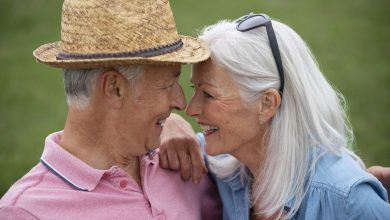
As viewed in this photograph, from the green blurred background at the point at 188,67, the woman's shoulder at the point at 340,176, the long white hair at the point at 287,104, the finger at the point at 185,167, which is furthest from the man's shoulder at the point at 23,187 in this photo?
the green blurred background at the point at 188,67

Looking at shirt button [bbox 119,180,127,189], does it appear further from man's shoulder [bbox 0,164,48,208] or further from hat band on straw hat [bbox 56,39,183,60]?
hat band on straw hat [bbox 56,39,183,60]

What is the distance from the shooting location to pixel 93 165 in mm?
3365

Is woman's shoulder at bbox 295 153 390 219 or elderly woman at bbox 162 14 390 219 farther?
elderly woman at bbox 162 14 390 219

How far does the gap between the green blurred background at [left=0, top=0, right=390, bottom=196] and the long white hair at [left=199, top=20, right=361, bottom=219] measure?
3941 mm

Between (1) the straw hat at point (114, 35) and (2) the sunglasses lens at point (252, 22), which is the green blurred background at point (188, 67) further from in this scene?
(2) the sunglasses lens at point (252, 22)

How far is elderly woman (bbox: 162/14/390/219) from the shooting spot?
3.35 m

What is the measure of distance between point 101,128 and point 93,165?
189mm

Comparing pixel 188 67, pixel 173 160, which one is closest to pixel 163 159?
pixel 173 160

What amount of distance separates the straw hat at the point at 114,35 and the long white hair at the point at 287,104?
29 centimetres

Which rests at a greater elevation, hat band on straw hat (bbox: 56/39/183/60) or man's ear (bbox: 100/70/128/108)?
hat band on straw hat (bbox: 56/39/183/60)

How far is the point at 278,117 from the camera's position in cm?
351

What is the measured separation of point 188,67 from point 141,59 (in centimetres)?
703

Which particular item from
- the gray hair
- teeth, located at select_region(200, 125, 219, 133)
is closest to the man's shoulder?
the gray hair

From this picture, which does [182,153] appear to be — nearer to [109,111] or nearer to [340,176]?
[109,111]
